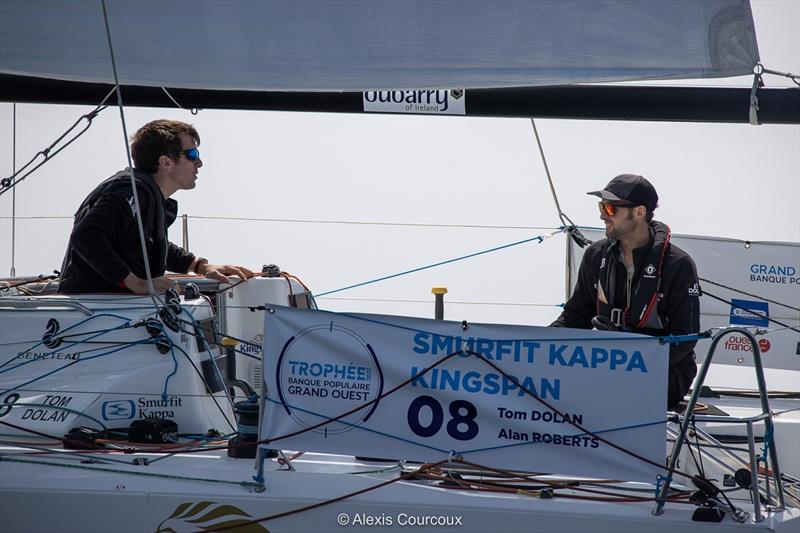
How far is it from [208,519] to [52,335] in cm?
104

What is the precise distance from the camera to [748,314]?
4664 millimetres

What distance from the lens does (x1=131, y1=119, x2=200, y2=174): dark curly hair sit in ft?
10.9

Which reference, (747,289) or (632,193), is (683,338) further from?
(747,289)

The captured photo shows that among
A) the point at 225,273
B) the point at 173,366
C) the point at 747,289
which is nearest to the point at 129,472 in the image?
the point at 173,366

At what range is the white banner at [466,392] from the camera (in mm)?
2215

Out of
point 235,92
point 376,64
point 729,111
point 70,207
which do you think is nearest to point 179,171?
point 235,92

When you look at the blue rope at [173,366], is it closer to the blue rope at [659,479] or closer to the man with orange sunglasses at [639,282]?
the man with orange sunglasses at [639,282]

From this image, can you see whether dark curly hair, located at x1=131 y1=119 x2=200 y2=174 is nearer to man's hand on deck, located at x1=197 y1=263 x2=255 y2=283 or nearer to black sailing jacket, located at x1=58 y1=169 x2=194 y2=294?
black sailing jacket, located at x1=58 y1=169 x2=194 y2=294

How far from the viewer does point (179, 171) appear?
334 centimetres

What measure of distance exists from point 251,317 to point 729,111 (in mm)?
1902

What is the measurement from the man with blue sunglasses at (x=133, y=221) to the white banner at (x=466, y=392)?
98cm

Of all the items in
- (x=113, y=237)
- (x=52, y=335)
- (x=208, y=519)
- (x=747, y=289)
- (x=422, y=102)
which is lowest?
(x=208, y=519)

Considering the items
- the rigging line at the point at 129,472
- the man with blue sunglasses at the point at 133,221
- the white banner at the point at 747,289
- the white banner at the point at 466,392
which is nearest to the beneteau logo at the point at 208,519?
the rigging line at the point at 129,472

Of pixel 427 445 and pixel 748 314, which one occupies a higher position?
pixel 748 314
